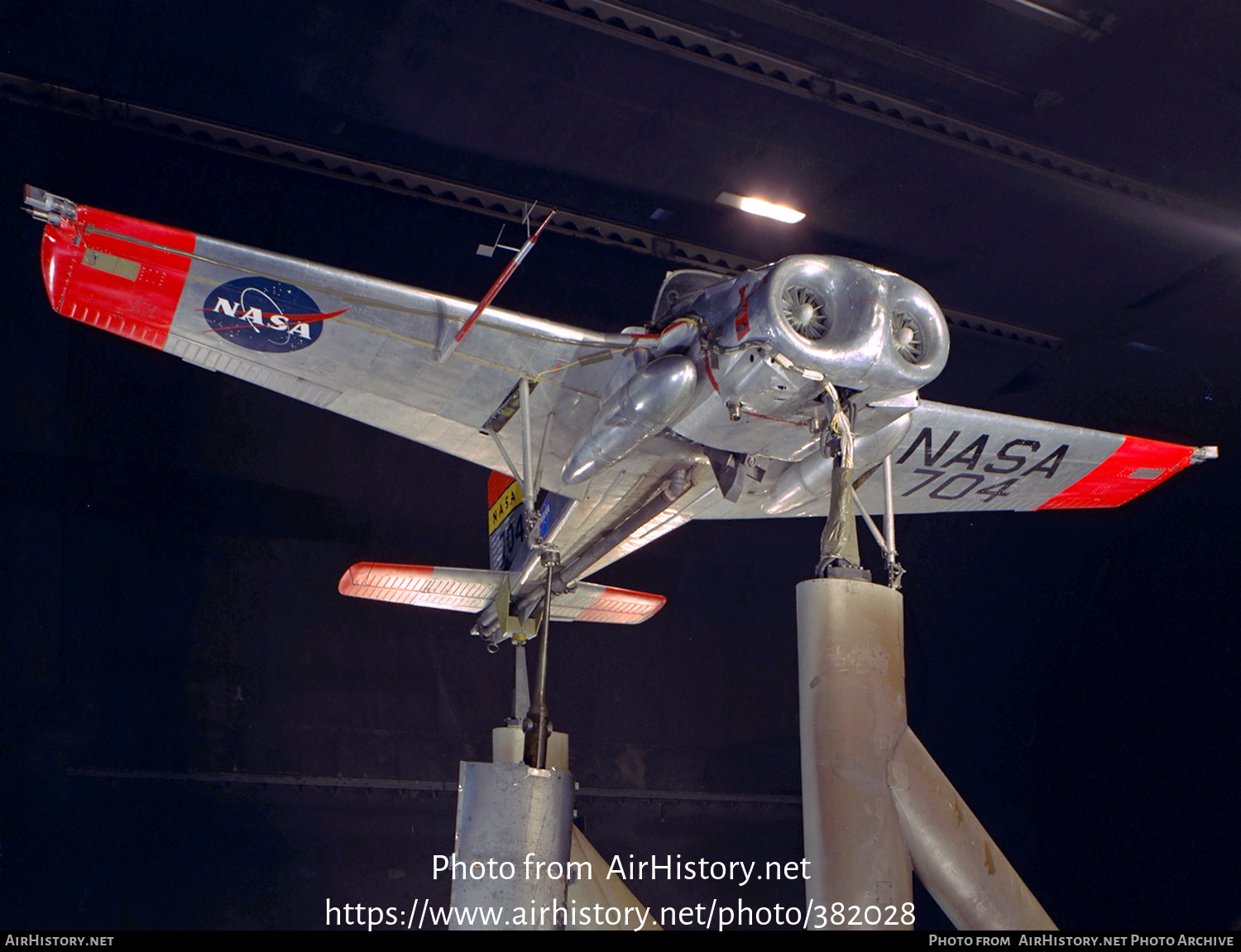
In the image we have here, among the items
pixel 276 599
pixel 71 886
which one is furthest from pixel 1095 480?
pixel 71 886

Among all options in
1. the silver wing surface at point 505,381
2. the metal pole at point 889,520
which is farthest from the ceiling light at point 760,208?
the metal pole at point 889,520

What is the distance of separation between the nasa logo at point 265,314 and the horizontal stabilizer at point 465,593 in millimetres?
2106

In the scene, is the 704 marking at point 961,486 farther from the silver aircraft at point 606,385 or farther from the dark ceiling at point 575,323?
the dark ceiling at point 575,323

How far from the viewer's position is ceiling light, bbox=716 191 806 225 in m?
8.38

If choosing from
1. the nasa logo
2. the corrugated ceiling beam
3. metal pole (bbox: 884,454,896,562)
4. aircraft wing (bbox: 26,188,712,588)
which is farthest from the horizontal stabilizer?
the corrugated ceiling beam

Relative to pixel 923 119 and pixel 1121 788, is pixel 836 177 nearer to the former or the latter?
pixel 923 119

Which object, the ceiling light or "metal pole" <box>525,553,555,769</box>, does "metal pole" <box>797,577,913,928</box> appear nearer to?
"metal pole" <box>525,553,555,769</box>

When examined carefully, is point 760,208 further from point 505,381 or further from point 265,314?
point 265,314

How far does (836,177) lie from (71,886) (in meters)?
8.62

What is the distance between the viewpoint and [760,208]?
8.46 metres

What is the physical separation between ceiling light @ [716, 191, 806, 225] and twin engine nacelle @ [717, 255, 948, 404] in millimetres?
3148

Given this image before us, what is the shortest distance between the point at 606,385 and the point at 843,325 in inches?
77.7

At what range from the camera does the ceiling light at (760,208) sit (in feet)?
27.5

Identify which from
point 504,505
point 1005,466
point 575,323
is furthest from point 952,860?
point 575,323
